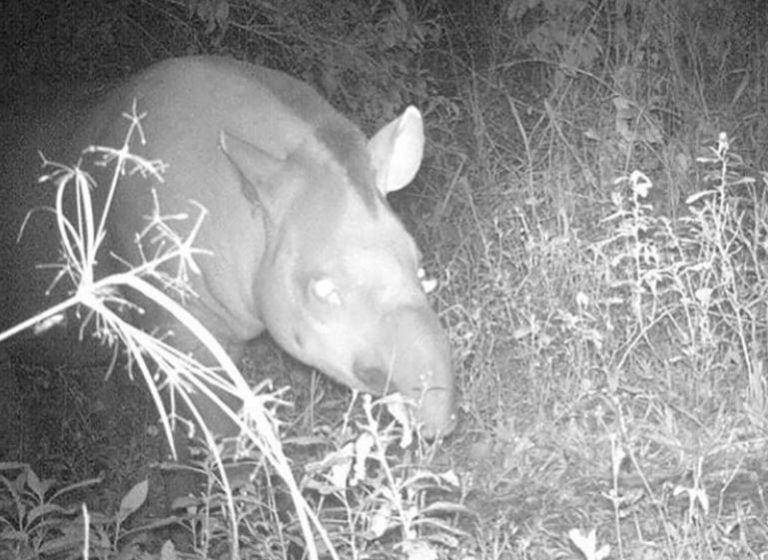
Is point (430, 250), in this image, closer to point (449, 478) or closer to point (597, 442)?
point (597, 442)

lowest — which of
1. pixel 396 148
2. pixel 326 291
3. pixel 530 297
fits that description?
pixel 530 297

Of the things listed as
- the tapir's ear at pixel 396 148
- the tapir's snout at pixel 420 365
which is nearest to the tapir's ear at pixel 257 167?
the tapir's ear at pixel 396 148

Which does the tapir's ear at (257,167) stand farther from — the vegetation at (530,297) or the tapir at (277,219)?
the vegetation at (530,297)

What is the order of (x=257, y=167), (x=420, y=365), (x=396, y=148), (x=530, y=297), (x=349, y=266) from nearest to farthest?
1. (x=420, y=365)
2. (x=349, y=266)
3. (x=257, y=167)
4. (x=396, y=148)
5. (x=530, y=297)

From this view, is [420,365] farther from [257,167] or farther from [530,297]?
[530,297]

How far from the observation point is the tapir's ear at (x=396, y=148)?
5.15 meters

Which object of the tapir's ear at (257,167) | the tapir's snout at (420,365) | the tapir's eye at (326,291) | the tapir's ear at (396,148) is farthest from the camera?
the tapir's ear at (396,148)

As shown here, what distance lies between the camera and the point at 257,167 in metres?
5.06

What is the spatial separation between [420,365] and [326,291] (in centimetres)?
52

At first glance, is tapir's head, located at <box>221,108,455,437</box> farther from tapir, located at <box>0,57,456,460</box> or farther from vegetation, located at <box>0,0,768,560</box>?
vegetation, located at <box>0,0,768,560</box>

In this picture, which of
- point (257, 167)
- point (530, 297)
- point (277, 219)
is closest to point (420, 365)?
point (277, 219)

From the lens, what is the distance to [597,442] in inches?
208

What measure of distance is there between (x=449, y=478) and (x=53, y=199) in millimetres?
3018

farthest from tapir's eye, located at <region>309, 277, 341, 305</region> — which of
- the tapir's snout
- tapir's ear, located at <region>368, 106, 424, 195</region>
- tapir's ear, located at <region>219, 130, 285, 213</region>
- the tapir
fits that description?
tapir's ear, located at <region>368, 106, 424, 195</region>
